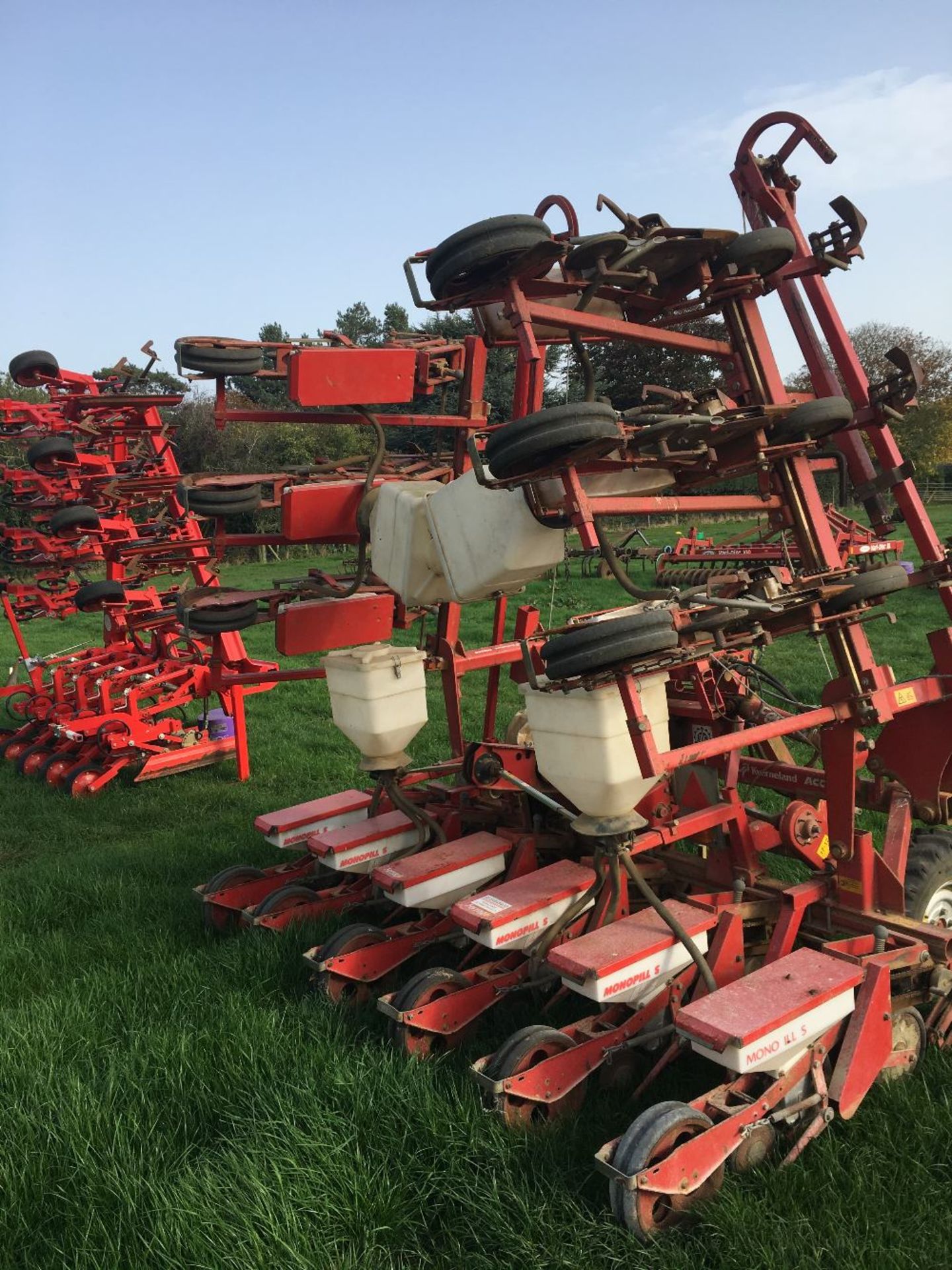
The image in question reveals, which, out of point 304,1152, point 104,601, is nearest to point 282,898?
point 304,1152

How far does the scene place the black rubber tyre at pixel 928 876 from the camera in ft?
14.1

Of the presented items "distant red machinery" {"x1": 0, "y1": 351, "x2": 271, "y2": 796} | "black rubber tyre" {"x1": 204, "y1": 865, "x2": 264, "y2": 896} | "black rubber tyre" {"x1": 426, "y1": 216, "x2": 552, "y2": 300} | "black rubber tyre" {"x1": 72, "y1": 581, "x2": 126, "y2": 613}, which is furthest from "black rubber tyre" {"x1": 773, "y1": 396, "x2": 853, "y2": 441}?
"black rubber tyre" {"x1": 72, "y1": 581, "x2": 126, "y2": 613}

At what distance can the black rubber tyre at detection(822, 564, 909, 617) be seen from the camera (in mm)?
3719

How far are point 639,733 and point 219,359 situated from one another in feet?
10.1

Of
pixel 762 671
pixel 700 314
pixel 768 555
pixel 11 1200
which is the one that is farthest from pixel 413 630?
pixel 11 1200

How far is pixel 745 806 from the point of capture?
167 inches

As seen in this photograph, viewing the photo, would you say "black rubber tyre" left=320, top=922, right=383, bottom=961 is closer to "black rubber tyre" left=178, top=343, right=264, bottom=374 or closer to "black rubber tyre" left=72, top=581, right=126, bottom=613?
"black rubber tyre" left=178, top=343, right=264, bottom=374

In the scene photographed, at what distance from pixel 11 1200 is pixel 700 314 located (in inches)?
169

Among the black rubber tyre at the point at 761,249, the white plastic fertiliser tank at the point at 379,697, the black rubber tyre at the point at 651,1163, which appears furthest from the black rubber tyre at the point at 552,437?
the black rubber tyre at the point at 651,1163

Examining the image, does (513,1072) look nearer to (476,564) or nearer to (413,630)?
(476,564)

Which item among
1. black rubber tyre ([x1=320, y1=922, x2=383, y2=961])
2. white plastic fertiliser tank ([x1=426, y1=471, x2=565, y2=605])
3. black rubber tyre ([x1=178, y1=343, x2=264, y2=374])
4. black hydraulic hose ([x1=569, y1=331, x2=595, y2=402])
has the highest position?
black rubber tyre ([x1=178, y1=343, x2=264, y2=374])

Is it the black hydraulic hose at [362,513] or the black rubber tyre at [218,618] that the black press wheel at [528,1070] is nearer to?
the black hydraulic hose at [362,513]

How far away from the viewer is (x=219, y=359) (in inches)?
191

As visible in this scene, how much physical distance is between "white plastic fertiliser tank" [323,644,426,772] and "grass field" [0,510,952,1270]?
1.07 meters
